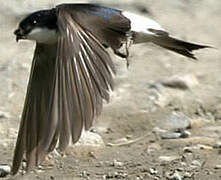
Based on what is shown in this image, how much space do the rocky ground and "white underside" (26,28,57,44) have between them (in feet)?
1.82

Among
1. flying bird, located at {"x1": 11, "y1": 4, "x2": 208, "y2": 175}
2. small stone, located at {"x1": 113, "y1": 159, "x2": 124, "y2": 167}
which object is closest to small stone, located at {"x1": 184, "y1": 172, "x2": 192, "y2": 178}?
small stone, located at {"x1": 113, "y1": 159, "x2": 124, "y2": 167}

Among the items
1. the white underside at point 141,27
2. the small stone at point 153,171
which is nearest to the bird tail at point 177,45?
the white underside at point 141,27

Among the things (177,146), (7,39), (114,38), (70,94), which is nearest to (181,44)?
(177,146)

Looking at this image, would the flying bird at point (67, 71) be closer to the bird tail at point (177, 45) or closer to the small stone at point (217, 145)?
the bird tail at point (177, 45)

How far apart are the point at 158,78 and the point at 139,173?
1.29 m

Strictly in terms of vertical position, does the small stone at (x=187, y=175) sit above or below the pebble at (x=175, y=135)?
above

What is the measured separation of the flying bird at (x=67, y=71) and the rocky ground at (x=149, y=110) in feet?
1.00

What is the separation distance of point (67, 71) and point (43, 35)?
367mm

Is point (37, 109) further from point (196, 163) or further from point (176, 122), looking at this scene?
point (176, 122)

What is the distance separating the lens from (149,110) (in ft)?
14.7

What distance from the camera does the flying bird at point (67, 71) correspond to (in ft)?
10.1

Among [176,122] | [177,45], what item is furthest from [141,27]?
[176,122]

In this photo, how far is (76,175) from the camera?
144 inches

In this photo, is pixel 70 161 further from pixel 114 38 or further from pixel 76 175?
pixel 114 38
